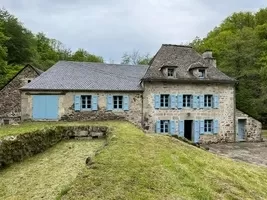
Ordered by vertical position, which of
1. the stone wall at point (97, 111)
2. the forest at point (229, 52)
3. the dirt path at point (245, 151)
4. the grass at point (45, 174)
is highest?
the forest at point (229, 52)

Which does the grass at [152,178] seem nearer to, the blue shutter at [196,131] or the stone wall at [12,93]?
the blue shutter at [196,131]

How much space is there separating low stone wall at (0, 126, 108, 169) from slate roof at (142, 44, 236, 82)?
764 cm

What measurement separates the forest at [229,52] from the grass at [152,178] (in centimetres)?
2137

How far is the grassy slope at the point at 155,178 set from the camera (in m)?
4.77

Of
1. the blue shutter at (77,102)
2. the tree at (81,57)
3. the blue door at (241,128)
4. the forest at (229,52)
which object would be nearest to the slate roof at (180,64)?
the blue door at (241,128)

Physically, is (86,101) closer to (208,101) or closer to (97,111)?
(97,111)

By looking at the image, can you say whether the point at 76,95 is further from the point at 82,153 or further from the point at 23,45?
the point at 23,45

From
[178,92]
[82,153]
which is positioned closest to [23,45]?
[178,92]

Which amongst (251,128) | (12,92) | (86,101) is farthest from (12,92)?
(251,128)

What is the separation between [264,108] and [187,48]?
10.5m

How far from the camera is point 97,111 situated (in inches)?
744

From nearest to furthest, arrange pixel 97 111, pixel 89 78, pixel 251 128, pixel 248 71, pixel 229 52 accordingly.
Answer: pixel 97 111, pixel 89 78, pixel 251 128, pixel 248 71, pixel 229 52

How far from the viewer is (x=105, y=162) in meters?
6.03

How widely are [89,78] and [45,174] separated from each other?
12.9 metres
